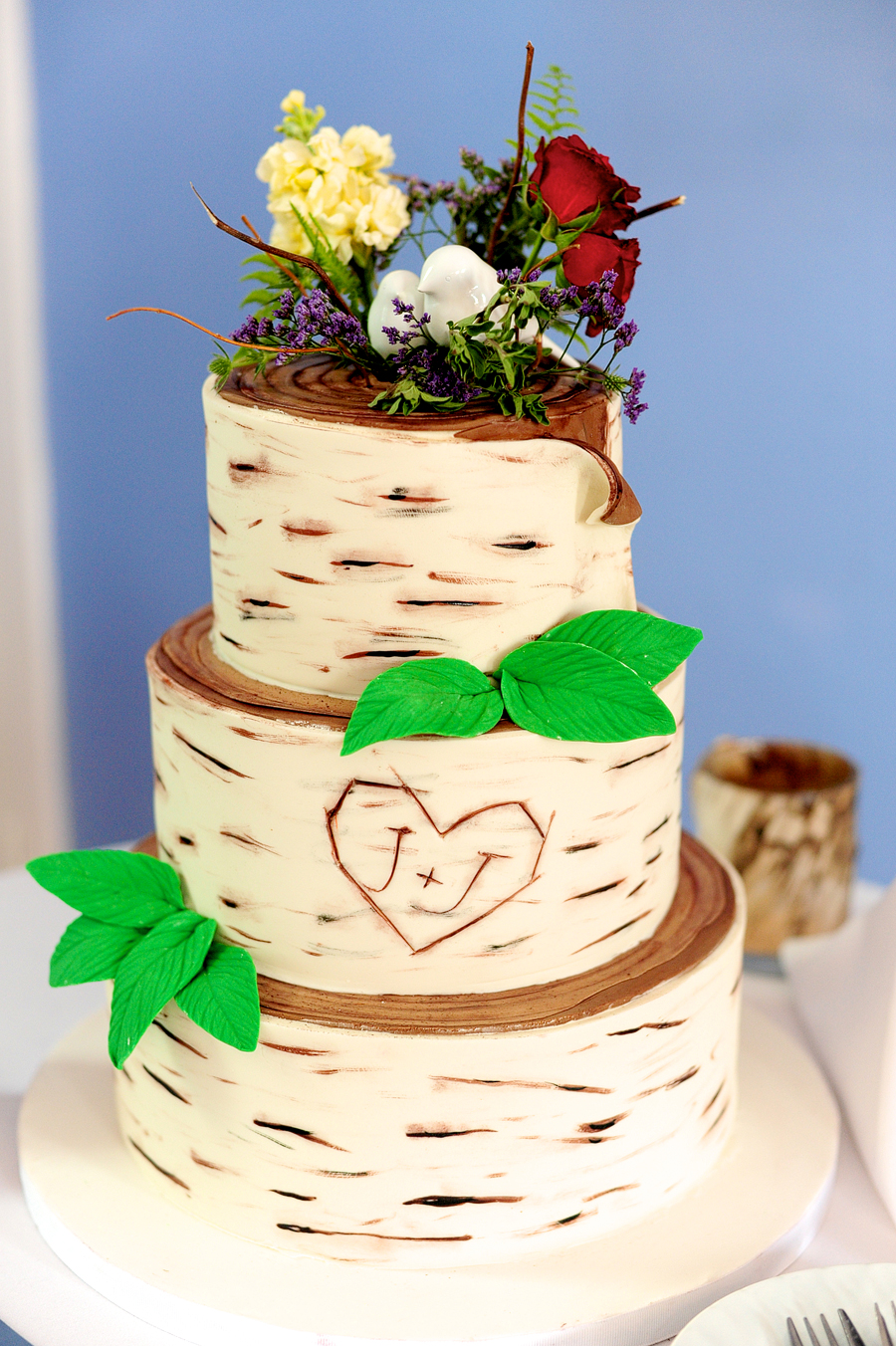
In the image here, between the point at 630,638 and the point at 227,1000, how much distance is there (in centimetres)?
43

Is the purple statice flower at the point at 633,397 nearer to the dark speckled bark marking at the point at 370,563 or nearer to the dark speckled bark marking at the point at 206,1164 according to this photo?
Result: the dark speckled bark marking at the point at 370,563

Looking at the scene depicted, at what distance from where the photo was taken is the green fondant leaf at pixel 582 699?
0.92 metres

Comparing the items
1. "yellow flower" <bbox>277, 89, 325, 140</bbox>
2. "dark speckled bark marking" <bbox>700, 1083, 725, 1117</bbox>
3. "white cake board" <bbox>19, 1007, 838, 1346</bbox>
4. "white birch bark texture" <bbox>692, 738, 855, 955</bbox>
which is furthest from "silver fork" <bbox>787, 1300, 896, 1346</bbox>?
"yellow flower" <bbox>277, 89, 325, 140</bbox>

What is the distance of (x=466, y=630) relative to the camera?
37.2 inches

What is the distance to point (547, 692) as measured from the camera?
0.94 metres

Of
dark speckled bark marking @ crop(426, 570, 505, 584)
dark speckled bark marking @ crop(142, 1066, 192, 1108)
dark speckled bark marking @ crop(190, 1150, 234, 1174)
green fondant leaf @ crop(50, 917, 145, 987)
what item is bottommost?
dark speckled bark marking @ crop(190, 1150, 234, 1174)

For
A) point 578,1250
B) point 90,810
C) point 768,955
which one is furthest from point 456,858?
point 90,810

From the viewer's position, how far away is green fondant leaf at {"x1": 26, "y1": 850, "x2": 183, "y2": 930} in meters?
1.06

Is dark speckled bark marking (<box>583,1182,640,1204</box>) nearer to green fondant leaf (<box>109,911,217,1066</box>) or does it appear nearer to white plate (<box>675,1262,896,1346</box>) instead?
white plate (<box>675,1262,896,1346</box>)

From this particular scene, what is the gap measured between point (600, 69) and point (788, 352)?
1.77 ft

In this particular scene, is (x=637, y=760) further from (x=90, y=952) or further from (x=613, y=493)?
(x=90, y=952)

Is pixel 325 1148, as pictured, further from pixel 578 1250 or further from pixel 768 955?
pixel 768 955

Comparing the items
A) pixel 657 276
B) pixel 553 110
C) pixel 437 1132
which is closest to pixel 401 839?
pixel 437 1132

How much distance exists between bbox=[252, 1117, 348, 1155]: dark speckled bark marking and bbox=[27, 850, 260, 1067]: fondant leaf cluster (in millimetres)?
88
